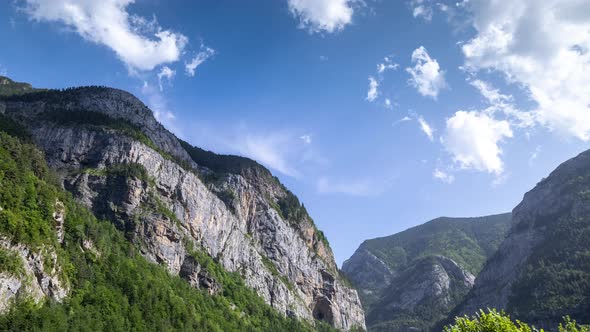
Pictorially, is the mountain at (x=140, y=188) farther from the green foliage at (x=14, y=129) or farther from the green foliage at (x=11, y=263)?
the green foliage at (x=11, y=263)

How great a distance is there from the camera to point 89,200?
462ft

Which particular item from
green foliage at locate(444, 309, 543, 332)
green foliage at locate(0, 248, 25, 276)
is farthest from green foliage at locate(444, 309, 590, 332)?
green foliage at locate(0, 248, 25, 276)

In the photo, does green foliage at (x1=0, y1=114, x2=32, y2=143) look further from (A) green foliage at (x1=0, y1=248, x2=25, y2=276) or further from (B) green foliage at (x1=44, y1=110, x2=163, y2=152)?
(A) green foliage at (x1=0, y1=248, x2=25, y2=276)

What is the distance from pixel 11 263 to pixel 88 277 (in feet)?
77.8

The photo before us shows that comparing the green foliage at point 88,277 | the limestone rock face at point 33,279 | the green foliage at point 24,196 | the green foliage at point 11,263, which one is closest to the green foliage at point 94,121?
the green foliage at point 88,277

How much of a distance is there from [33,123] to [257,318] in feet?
354

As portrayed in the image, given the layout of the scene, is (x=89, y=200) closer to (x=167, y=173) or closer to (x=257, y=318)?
(x=167, y=173)

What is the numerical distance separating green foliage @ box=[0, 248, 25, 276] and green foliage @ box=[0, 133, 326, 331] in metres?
0.22

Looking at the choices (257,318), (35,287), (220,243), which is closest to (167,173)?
(220,243)

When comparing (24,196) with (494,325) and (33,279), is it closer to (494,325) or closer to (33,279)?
(33,279)

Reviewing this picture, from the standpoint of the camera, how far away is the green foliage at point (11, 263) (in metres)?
82.3

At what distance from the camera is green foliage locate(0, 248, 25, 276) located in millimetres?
82312

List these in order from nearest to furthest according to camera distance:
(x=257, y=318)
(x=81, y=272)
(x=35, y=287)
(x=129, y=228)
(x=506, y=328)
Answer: (x=506, y=328) → (x=35, y=287) → (x=81, y=272) → (x=129, y=228) → (x=257, y=318)

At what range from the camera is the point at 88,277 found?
4168 inches
